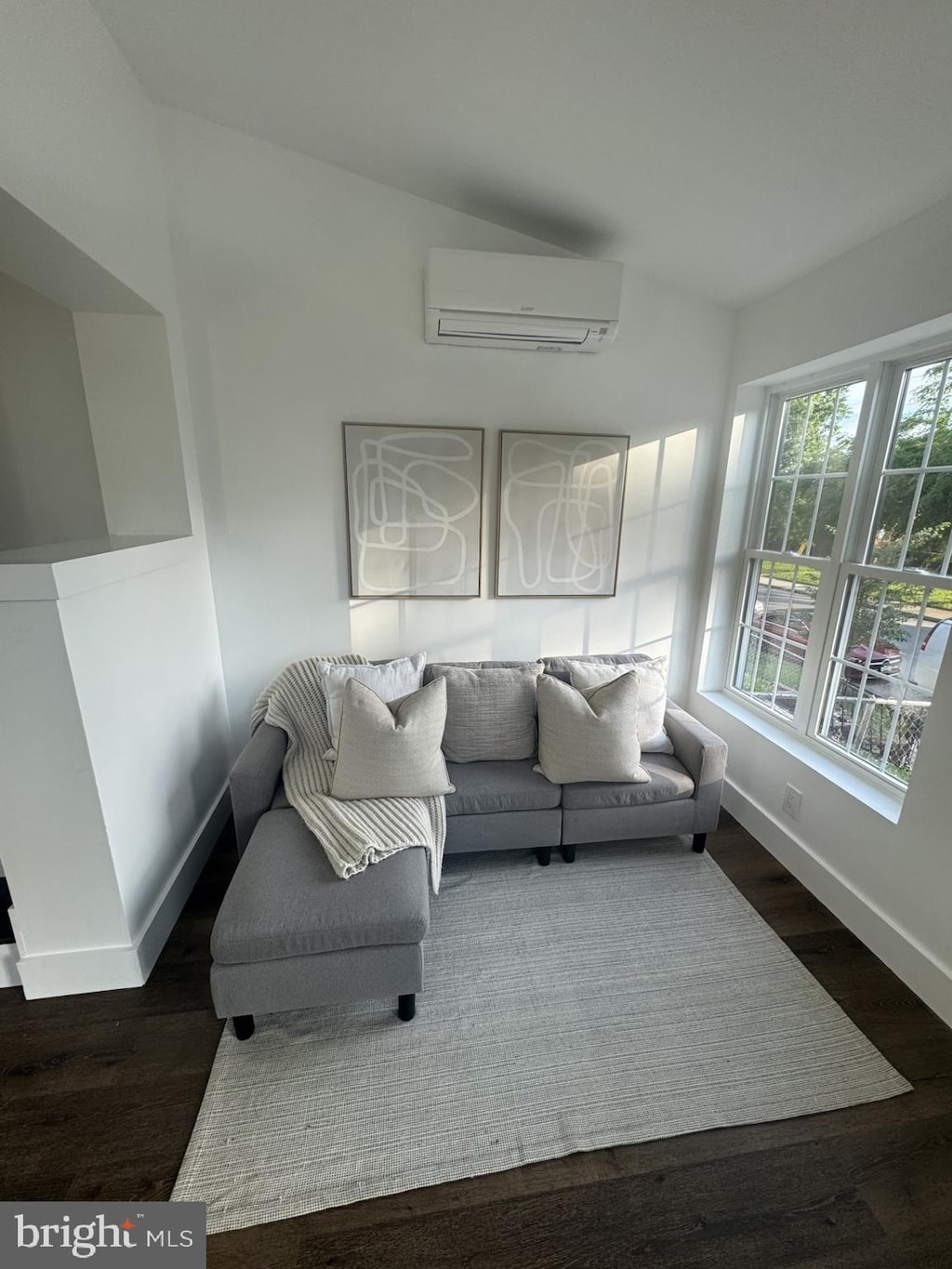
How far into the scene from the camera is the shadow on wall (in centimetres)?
269

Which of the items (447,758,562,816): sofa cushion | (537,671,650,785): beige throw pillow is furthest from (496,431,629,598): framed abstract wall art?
(447,758,562,816): sofa cushion

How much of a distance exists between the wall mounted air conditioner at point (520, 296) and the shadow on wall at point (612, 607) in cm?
69

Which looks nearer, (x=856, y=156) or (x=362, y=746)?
→ (x=856, y=156)

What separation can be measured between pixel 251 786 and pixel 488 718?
100cm

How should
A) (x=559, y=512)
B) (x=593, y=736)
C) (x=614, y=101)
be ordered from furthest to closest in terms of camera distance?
(x=559, y=512) < (x=593, y=736) < (x=614, y=101)

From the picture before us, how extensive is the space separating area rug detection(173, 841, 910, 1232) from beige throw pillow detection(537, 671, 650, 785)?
525 millimetres

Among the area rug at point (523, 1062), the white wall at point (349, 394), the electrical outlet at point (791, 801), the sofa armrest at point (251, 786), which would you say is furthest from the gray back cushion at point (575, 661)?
the sofa armrest at point (251, 786)

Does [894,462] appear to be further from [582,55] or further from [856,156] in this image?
[582,55]

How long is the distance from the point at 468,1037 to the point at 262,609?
2.01 m

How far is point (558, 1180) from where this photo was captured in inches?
48.2

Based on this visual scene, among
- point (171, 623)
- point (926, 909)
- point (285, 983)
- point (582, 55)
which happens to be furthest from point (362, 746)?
point (582, 55)

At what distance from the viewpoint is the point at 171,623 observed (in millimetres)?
2076

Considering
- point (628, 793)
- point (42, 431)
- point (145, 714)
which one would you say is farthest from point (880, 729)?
point (42, 431)

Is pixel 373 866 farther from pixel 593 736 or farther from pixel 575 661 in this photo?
pixel 575 661
